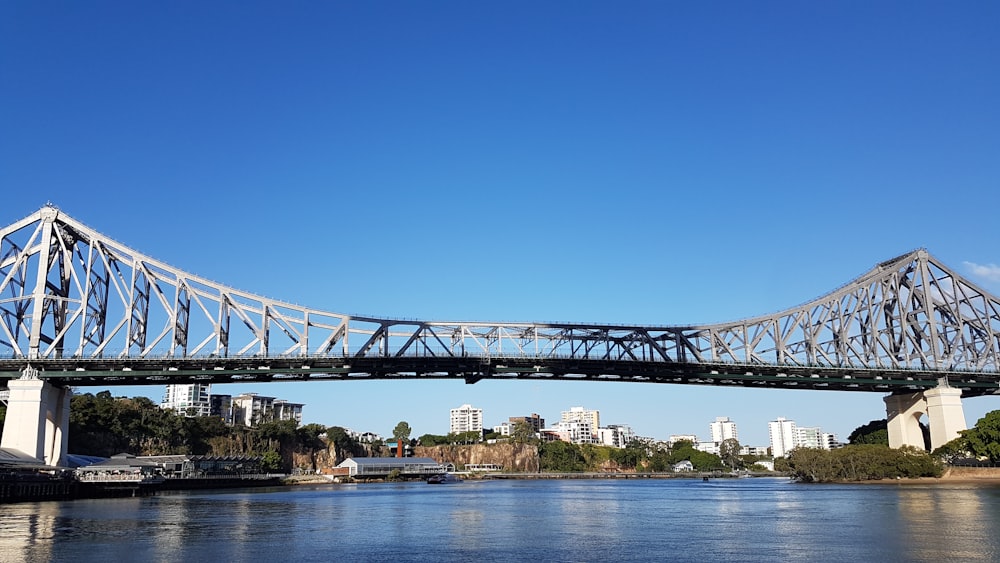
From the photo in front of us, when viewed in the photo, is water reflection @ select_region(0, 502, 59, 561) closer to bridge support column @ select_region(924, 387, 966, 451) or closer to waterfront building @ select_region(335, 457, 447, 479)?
bridge support column @ select_region(924, 387, 966, 451)

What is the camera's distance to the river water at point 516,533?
3309cm

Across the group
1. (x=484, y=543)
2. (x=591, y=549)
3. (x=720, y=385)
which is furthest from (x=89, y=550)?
(x=720, y=385)

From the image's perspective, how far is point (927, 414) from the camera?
106 m

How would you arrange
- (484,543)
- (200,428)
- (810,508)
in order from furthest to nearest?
(200,428)
(810,508)
(484,543)

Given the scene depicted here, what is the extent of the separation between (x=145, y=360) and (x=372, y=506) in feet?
88.7

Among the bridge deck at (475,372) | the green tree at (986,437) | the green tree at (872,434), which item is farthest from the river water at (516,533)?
the green tree at (872,434)

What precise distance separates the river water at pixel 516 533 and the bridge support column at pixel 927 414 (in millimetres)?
39914

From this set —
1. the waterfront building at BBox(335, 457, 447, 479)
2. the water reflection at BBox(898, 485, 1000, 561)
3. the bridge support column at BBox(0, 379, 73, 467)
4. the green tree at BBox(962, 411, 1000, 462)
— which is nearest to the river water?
the water reflection at BBox(898, 485, 1000, 561)

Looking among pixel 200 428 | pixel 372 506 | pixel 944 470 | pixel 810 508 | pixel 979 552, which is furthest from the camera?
pixel 200 428

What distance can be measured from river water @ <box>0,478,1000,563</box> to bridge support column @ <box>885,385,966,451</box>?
39.9 meters

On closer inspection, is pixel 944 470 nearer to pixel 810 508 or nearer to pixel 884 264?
pixel 884 264

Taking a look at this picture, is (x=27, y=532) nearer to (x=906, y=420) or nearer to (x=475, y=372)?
(x=475, y=372)

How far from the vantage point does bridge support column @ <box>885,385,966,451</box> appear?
333 feet

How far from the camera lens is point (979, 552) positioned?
31.5 meters
